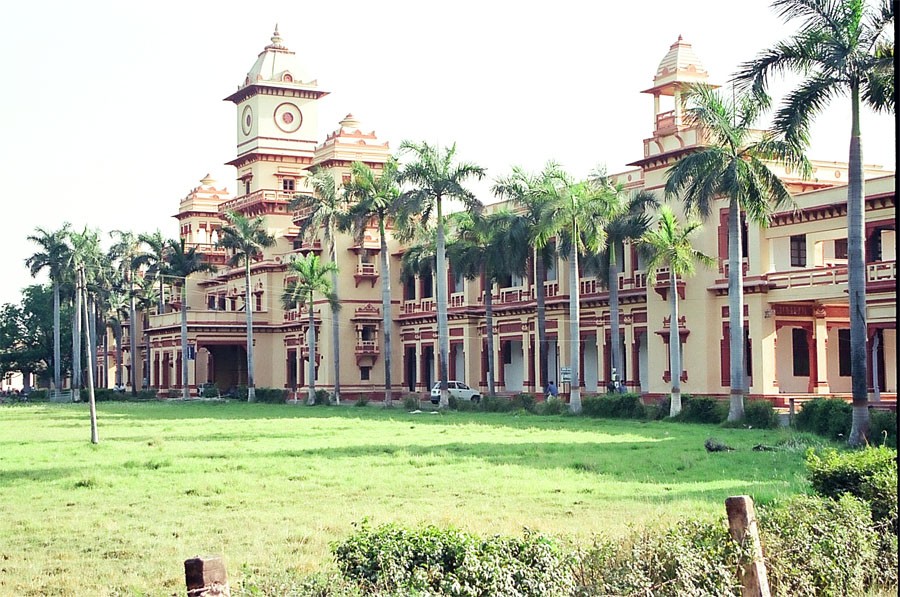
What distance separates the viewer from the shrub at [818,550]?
33.7 feet

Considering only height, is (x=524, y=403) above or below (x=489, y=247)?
below

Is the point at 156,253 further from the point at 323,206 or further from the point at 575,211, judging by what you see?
the point at 575,211

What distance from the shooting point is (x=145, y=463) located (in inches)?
1038

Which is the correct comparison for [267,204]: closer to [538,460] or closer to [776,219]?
[776,219]

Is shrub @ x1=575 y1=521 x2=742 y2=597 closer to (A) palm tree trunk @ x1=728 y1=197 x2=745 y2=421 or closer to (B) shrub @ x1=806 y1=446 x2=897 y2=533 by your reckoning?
(B) shrub @ x1=806 y1=446 x2=897 y2=533

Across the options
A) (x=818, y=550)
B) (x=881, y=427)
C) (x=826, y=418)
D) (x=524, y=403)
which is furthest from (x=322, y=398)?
(x=818, y=550)

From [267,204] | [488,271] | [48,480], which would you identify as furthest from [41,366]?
[48,480]

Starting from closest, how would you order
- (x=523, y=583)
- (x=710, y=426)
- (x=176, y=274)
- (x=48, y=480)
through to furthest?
(x=523, y=583) < (x=48, y=480) < (x=710, y=426) < (x=176, y=274)

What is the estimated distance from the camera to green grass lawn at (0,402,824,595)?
14781 millimetres

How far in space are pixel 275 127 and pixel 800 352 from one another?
43914 millimetres

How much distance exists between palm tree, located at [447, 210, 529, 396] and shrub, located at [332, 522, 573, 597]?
1634 inches

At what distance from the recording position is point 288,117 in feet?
262

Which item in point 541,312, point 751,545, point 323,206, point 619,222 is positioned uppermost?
point 323,206

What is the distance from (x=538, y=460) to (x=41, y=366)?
87267 millimetres
